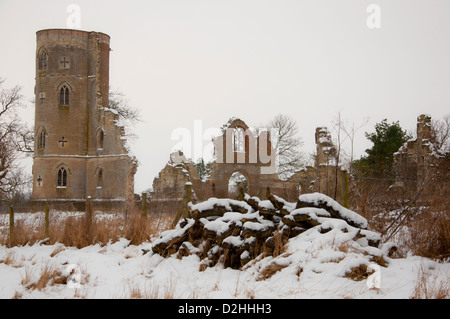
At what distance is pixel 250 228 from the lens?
8.34 metres

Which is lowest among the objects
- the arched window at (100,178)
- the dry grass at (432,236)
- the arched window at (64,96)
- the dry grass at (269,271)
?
the dry grass at (269,271)

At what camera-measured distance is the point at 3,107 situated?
3716cm

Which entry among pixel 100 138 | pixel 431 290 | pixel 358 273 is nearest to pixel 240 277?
pixel 358 273

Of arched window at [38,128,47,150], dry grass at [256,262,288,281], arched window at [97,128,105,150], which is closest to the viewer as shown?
dry grass at [256,262,288,281]

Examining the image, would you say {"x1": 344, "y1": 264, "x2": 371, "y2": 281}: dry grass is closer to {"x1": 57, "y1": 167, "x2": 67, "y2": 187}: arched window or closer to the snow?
the snow

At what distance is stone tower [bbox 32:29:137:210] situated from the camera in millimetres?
34094

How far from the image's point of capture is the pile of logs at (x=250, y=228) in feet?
26.1

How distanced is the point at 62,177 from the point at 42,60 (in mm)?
8582

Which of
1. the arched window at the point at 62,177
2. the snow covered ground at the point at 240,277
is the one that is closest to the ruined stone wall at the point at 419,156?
the snow covered ground at the point at 240,277

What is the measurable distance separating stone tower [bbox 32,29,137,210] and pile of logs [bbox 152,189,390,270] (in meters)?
25.0

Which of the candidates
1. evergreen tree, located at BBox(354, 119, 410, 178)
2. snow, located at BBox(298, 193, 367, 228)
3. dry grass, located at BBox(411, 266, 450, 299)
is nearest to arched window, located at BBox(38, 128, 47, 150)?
evergreen tree, located at BBox(354, 119, 410, 178)

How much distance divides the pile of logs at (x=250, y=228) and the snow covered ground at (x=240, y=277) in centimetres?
24

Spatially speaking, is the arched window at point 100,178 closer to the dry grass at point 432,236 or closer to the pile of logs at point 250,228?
the pile of logs at point 250,228
